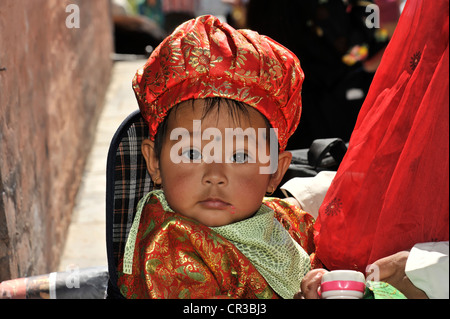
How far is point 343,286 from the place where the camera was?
137 centimetres

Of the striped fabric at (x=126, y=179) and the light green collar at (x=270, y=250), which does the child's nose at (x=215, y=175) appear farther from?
the striped fabric at (x=126, y=179)

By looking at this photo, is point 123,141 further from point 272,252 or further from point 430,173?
point 430,173

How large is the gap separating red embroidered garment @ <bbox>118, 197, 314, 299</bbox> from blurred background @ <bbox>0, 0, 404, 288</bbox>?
0.66 meters

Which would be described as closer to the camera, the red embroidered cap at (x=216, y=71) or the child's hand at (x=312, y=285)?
the child's hand at (x=312, y=285)

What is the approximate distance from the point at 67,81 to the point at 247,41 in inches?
106

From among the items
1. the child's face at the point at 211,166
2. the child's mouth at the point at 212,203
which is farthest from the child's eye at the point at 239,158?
the child's mouth at the point at 212,203

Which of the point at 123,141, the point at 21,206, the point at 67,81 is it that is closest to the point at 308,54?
the point at 67,81

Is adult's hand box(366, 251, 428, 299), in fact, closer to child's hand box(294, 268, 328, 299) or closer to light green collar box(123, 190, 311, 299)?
child's hand box(294, 268, 328, 299)

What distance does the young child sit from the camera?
1.69 metres

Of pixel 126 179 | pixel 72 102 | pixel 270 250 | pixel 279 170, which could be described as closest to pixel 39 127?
pixel 72 102

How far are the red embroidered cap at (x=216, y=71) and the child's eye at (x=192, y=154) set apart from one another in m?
0.11

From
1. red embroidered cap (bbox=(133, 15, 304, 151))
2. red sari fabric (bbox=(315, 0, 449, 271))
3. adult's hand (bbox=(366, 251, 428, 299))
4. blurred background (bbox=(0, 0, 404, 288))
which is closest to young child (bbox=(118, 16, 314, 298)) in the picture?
red embroidered cap (bbox=(133, 15, 304, 151))

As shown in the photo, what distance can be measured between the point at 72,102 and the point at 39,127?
1.25 metres

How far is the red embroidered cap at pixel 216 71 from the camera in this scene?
168cm
